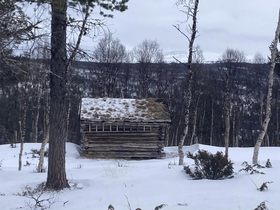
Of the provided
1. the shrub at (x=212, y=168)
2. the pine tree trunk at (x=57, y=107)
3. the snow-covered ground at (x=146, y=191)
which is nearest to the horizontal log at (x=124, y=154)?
the snow-covered ground at (x=146, y=191)

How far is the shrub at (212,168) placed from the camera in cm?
899

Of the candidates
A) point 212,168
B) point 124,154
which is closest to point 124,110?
point 124,154

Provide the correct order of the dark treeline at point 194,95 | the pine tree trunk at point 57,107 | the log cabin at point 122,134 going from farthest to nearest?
the dark treeline at point 194,95 → the log cabin at point 122,134 → the pine tree trunk at point 57,107

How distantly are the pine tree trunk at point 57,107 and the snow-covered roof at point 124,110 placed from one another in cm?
1296

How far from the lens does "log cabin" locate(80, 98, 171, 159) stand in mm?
22578

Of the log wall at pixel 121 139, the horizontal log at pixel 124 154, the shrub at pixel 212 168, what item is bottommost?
the horizontal log at pixel 124 154

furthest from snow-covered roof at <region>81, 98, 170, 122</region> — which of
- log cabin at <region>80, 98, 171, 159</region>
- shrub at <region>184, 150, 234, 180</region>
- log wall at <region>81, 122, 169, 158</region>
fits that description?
shrub at <region>184, 150, 234, 180</region>

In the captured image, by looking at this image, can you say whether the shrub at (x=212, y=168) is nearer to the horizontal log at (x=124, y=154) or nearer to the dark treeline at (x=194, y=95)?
the horizontal log at (x=124, y=154)

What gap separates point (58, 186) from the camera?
29.9ft

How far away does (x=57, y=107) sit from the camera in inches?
366

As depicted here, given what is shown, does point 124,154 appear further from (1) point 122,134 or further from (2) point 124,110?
(2) point 124,110

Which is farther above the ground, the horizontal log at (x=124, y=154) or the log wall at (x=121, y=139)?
the log wall at (x=121, y=139)

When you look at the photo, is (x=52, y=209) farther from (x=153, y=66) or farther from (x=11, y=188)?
(x=153, y=66)

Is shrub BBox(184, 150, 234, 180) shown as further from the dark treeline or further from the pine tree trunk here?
the dark treeline
